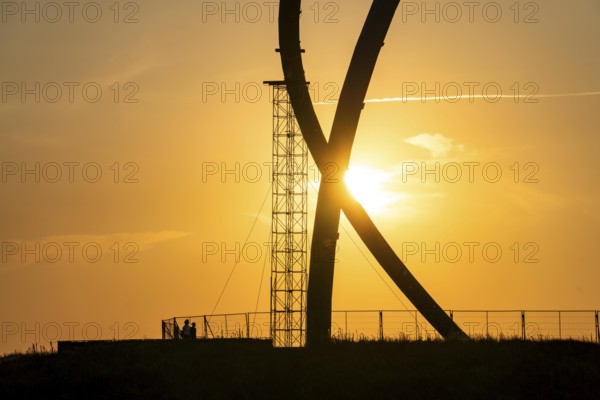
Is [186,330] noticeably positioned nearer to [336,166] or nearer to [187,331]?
[187,331]

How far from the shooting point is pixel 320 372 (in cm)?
3167

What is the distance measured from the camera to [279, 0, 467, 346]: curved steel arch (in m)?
42.0

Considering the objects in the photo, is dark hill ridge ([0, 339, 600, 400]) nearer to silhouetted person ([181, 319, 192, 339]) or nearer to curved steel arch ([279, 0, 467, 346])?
silhouetted person ([181, 319, 192, 339])

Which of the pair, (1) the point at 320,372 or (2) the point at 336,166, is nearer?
(1) the point at 320,372

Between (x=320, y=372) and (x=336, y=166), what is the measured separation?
13.1 m

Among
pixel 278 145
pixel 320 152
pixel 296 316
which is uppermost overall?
pixel 278 145

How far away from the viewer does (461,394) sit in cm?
2947

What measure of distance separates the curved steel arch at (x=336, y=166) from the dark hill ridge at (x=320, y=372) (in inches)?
318

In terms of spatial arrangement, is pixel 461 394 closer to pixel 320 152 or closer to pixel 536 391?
pixel 536 391

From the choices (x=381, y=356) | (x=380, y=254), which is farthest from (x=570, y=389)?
(x=380, y=254)

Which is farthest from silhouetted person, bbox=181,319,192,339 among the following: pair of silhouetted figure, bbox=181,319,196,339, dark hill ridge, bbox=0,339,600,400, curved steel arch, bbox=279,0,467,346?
dark hill ridge, bbox=0,339,600,400

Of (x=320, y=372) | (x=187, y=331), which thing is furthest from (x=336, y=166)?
(x=320, y=372)

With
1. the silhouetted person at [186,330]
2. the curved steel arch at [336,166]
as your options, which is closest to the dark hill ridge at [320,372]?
the silhouetted person at [186,330]

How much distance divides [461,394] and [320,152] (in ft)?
53.3
